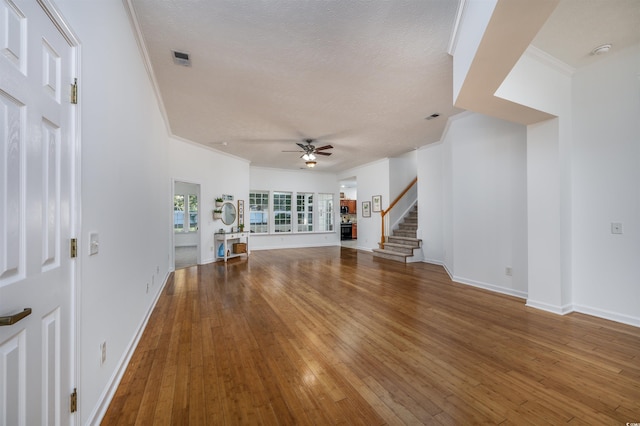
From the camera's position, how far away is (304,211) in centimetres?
1021

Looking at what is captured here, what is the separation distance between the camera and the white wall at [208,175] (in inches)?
234

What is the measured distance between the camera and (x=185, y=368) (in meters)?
2.15

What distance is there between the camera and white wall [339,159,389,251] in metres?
8.34

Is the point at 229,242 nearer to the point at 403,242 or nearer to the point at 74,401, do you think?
the point at 403,242

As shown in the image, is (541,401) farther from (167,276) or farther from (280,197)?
(280,197)

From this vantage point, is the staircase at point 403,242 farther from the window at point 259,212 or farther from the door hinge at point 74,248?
the door hinge at point 74,248

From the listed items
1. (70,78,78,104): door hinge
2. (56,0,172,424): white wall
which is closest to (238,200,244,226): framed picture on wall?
(56,0,172,424): white wall

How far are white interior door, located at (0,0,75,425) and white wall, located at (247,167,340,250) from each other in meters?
7.99

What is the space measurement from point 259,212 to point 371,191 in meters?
4.08

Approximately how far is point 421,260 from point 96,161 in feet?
22.8

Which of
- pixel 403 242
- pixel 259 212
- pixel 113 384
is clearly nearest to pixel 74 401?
pixel 113 384

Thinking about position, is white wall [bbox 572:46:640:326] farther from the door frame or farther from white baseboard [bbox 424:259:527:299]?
the door frame

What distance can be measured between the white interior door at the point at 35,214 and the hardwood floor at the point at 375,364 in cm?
80

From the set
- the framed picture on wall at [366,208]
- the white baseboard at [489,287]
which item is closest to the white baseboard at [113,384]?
the white baseboard at [489,287]
